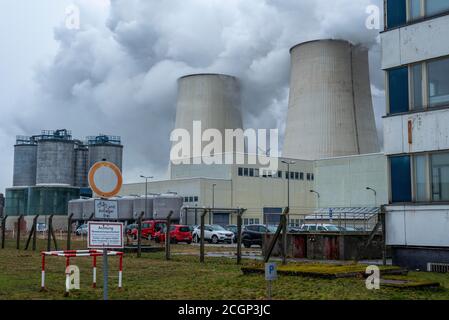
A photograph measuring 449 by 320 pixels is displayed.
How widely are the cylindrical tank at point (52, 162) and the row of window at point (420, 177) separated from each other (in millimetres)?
79541

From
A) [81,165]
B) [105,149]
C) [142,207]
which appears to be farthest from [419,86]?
[81,165]

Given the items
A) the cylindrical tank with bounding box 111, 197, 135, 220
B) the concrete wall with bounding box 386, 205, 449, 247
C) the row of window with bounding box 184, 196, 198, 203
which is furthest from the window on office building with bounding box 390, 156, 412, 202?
the cylindrical tank with bounding box 111, 197, 135, 220

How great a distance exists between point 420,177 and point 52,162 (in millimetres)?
80663

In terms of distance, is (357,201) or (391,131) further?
(357,201)

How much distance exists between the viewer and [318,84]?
49562mm

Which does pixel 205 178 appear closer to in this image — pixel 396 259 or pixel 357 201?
pixel 357 201

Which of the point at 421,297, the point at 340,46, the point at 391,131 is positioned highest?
the point at 340,46

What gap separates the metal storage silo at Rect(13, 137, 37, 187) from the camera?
97.9 m

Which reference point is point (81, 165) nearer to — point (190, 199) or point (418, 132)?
point (190, 199)

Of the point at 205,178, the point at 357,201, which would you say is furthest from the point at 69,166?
the point at 357,201

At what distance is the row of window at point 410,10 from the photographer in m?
17.6

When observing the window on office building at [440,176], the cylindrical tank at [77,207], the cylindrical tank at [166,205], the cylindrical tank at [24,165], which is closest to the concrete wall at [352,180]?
the cylindrical tank at [166,205]

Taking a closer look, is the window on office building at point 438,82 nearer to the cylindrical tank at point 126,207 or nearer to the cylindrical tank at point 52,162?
the cylindrical tank at point 126,207
